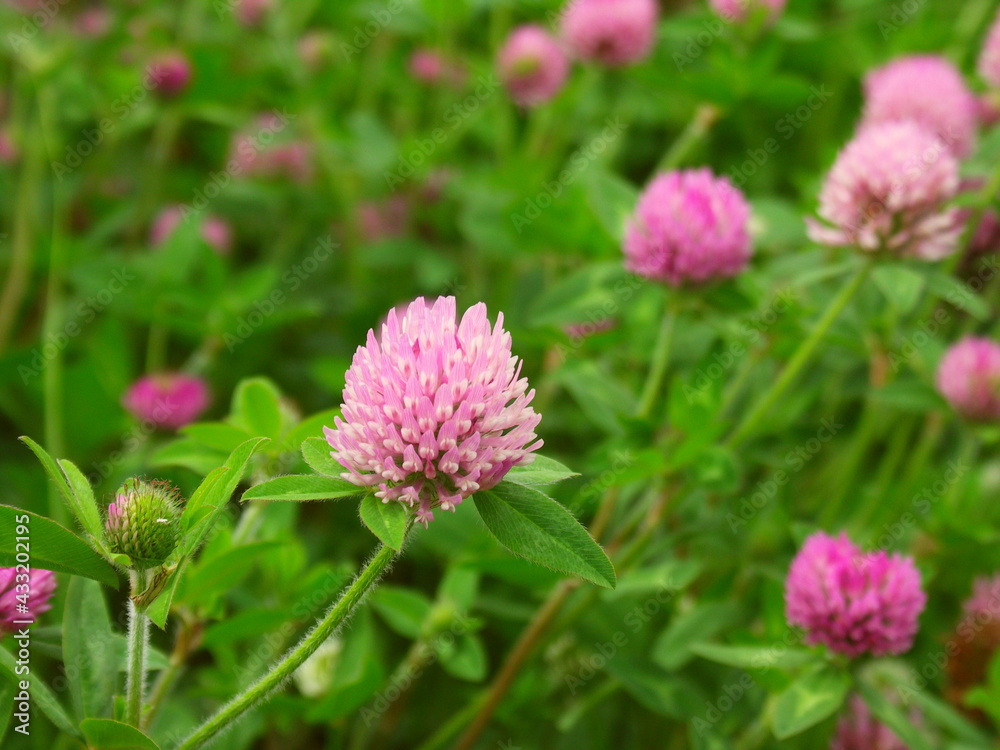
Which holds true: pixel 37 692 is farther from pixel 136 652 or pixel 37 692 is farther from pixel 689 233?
pixel 689 233

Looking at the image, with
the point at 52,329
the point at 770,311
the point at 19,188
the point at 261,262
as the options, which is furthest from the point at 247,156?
the point at 770,311

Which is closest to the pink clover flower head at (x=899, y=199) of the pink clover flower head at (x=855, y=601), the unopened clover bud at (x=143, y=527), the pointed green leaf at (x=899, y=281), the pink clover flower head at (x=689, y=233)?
the pointed green leaf at (x=899, y=281)

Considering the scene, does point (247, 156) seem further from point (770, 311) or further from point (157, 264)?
point (770, 311)

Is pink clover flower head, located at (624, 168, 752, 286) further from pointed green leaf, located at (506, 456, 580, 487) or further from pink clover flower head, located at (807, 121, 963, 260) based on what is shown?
pointed green leaf, located at (506, 456, 580, 487)

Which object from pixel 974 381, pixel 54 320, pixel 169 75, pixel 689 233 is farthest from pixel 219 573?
pixel 169 75

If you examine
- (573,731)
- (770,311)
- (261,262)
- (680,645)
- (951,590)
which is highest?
(770,311)

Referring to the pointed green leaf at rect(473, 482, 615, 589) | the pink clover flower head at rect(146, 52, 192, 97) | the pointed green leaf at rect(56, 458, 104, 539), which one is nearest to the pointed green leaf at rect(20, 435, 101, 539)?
the pointed green leaf at rect(56, 458, 104, 539)

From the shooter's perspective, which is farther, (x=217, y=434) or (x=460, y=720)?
(x=460, y=720)
